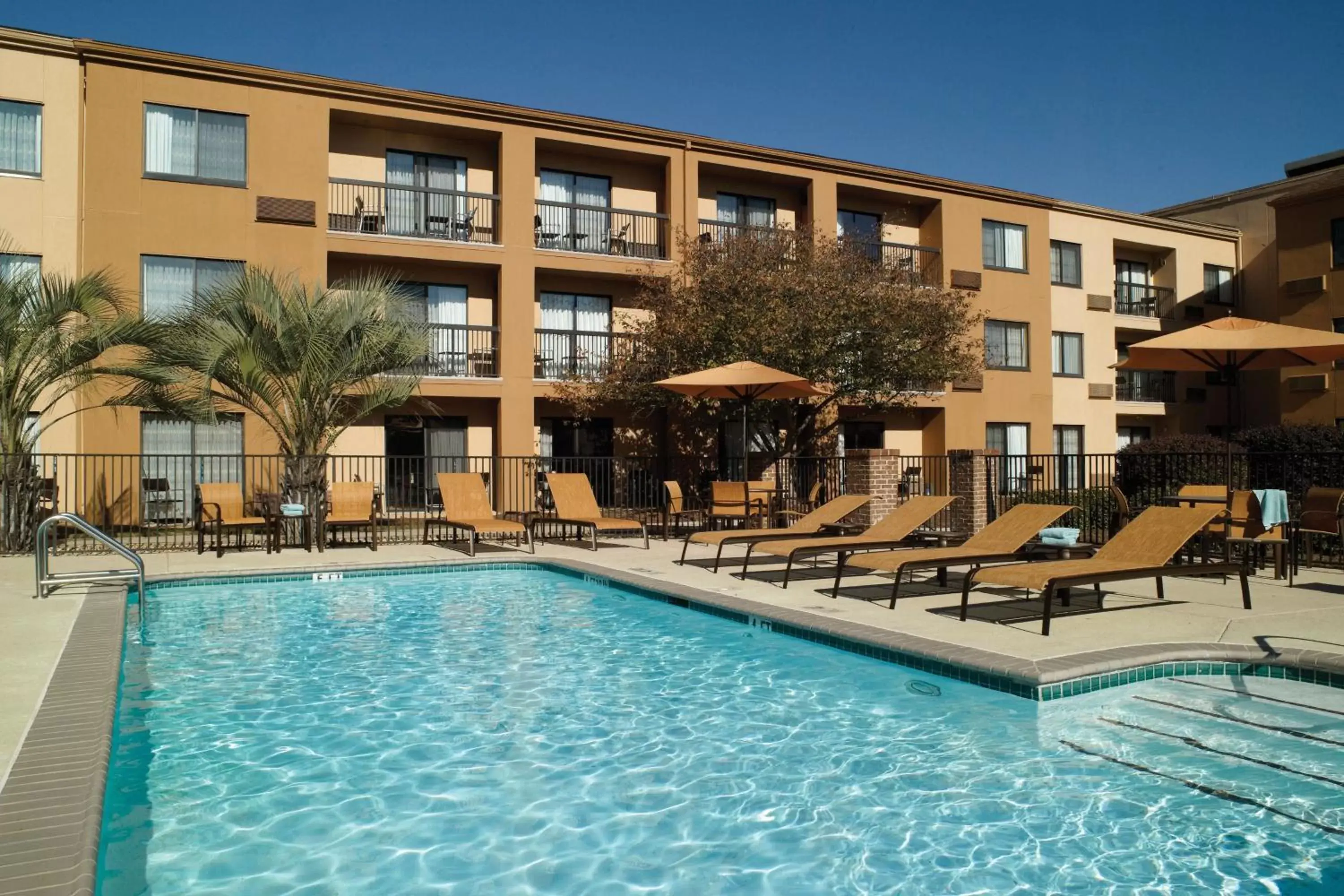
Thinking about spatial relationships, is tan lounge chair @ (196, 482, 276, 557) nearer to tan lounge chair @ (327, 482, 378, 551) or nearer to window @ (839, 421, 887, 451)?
tan lounge chair @ (327, 482, 378, 551)

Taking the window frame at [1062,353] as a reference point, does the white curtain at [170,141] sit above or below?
above

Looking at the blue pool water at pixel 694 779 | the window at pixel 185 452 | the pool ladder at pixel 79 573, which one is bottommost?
the blue pool water at pixel 694 779

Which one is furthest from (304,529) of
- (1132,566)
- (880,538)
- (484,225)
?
(1132,566)

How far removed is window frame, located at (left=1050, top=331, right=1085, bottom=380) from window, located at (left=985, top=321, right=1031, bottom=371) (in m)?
1.21

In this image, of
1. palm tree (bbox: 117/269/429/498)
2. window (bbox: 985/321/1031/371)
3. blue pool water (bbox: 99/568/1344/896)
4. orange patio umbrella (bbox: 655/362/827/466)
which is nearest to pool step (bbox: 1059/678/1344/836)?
blue pool water (bbox: 99/568/1344/896)

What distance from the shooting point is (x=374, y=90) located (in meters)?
20.0

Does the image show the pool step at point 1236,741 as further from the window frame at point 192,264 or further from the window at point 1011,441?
the window at point 1011,441

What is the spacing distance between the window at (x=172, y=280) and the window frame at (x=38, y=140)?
2275 millimetres

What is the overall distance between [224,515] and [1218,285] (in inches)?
1253

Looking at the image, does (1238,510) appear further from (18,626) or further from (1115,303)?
(1115,303)

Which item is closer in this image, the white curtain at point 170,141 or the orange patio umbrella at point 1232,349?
the orange patio umbrella at point 1232,349

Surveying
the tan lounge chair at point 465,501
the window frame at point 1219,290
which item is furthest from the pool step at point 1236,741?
the window frame at point 1219,290

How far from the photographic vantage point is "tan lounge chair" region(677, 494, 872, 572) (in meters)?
10.4

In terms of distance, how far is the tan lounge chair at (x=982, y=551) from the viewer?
8117 mm
